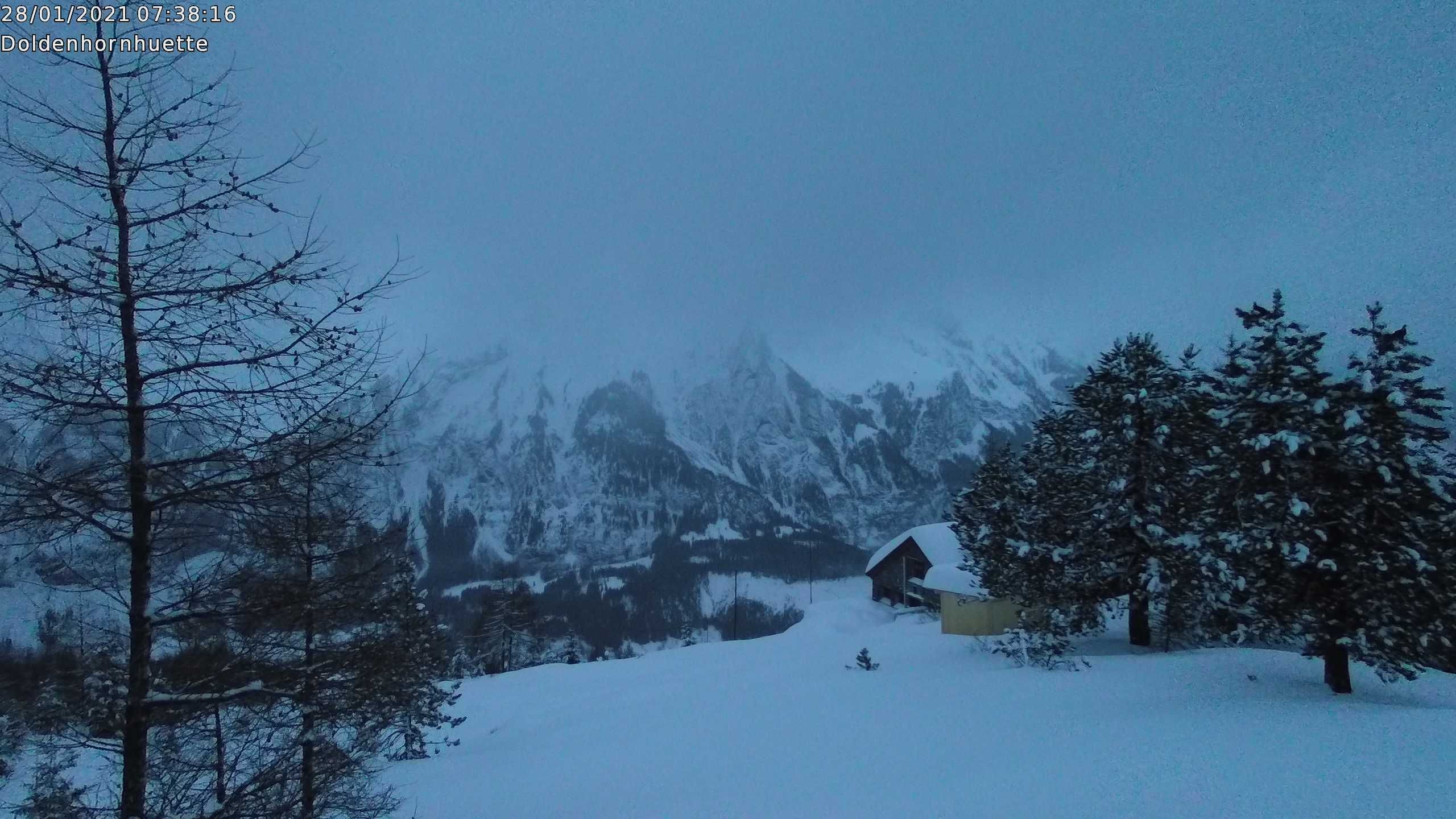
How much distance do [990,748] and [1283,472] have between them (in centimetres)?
844

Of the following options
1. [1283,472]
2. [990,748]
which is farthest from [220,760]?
[1283,472]

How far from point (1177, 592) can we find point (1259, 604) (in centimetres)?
516

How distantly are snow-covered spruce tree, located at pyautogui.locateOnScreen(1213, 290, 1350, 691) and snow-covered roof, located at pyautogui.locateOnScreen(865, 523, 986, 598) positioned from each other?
16414 mm

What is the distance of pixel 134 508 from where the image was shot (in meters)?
4.25

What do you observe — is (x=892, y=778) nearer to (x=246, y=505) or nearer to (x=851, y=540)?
(x=246, y=505)

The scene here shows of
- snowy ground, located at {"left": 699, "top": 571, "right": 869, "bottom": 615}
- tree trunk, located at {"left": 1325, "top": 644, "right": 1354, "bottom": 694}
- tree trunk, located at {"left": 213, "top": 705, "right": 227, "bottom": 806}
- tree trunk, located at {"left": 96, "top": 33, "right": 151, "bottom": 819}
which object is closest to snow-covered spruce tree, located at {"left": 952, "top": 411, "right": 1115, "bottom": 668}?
Result: tree trunk, located at {"left": 1325, "top": 644, "right": 1354, "bottom": 694}

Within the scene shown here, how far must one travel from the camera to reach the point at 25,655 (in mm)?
5297

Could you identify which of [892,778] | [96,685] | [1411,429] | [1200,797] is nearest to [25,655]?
[96,685]

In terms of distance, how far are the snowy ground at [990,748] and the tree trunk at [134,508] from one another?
8.47 m

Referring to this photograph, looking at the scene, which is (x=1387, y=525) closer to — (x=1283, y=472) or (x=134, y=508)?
(x=1283, y=472)

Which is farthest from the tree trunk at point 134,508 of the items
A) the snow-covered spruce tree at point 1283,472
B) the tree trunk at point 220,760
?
the snow-covered spruce tree at point 1283,472

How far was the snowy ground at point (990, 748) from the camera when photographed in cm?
877

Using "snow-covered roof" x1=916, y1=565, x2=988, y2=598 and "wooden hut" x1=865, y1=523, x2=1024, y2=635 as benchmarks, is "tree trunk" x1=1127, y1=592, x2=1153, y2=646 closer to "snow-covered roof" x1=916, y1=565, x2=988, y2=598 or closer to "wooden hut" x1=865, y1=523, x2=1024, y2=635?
"wooden hut" x1=865, y1=523, x2=1024, y2=635

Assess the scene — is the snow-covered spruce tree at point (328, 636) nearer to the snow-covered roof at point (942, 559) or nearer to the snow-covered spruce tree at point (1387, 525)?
the snow-covered spruce tree at point (1387, 525)
